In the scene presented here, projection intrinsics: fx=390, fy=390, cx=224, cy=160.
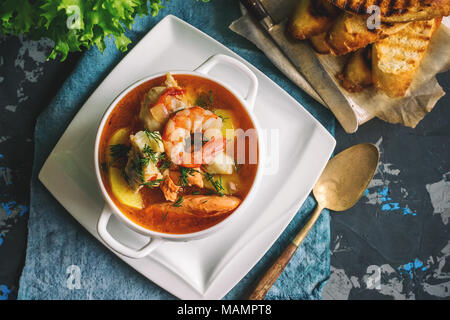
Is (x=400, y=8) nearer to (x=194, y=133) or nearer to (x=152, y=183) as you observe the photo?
(x=194, y=133)

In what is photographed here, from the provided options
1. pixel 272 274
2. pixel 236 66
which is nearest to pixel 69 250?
pixel 272 274

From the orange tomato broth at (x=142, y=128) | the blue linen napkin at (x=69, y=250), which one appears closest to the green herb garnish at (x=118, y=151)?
the orange tomato broth at (x=142, y=128)

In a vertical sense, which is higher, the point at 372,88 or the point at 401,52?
the point at 401,52

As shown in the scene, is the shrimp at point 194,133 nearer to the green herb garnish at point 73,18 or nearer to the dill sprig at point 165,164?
the dill sprig at point 165,164

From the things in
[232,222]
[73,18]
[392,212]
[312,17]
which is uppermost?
[73,18]

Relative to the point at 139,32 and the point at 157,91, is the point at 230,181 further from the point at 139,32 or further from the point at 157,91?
the point at 139,32
